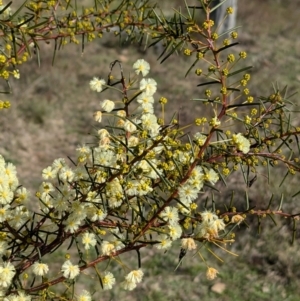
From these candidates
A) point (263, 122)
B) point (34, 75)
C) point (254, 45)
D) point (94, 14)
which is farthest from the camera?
point (254, 45)

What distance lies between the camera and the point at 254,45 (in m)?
8.84

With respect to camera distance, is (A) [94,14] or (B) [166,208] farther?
(A) [94,14]

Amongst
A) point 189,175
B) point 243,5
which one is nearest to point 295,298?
point 189,175

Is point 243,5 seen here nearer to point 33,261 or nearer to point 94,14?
point 94,14

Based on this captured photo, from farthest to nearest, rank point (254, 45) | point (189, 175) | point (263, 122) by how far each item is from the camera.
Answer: point (254, 45) < point (263, 122) < point (189, 175)

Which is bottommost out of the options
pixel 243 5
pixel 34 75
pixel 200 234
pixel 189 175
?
pixel 34 75

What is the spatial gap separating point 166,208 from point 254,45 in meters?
A: 7.67

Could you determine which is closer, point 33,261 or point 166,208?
point 166,208

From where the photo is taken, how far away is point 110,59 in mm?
8336

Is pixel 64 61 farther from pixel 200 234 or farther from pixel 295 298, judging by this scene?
pixel 200 234

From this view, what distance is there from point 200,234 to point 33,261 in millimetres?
582

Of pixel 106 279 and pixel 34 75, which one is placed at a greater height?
pixel 106 279

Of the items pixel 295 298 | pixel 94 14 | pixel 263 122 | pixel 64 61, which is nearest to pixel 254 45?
pixel 64 61

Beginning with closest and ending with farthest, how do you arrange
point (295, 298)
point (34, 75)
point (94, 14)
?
point (94, 14) < point (295, 298) < point (34, 75)
